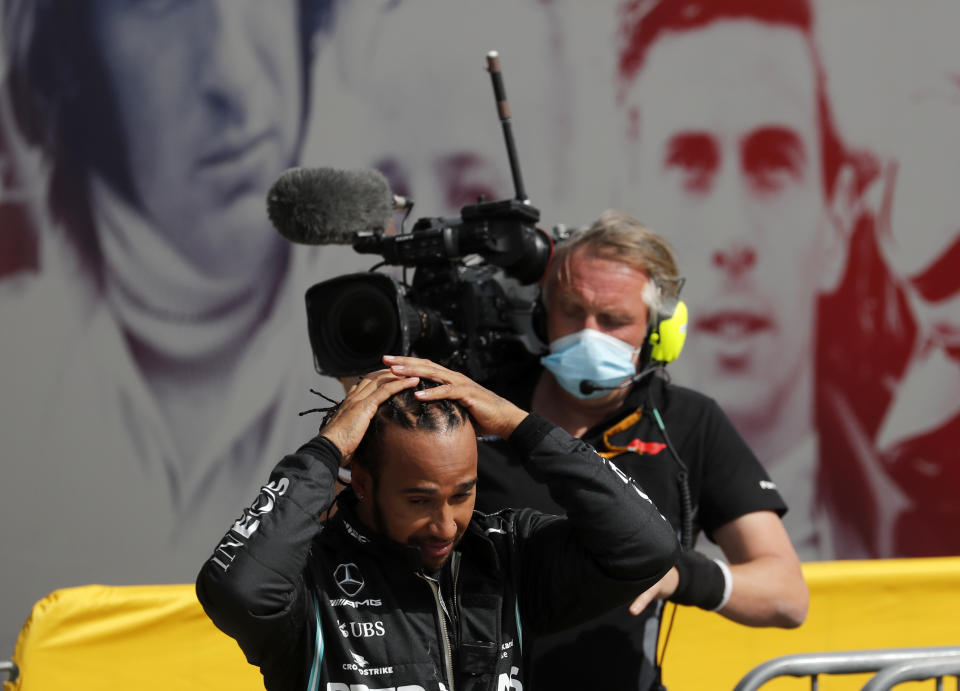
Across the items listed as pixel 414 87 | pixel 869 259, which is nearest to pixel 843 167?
pixel 869 259

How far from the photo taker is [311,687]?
5.65ft

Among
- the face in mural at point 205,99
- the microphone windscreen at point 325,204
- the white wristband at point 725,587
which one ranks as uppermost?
the face in mural at point 205,99

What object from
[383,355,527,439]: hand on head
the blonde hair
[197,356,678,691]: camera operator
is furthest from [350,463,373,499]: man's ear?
the blonde hair

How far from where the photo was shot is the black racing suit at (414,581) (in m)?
1.66

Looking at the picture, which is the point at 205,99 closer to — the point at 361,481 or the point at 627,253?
the point at 627,253

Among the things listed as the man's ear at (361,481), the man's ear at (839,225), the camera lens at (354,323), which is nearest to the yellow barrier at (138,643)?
the camera lens at (354,323)

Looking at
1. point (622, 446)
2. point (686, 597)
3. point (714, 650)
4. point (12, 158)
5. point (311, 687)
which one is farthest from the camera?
point (12, 158)

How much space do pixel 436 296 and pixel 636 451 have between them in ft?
1.87

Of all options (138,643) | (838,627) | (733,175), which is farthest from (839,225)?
(138,643)

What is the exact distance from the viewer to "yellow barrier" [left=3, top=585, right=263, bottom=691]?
10.9 ft

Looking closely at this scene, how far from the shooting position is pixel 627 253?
249 cm

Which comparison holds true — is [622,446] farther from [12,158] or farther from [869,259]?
[12,158]

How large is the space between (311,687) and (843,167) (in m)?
3.76

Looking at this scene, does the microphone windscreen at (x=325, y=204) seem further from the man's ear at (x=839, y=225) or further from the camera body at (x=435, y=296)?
the man's ear at (x=839, y=225)
